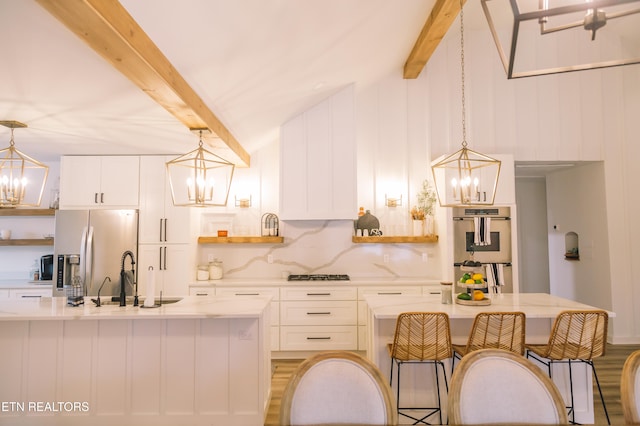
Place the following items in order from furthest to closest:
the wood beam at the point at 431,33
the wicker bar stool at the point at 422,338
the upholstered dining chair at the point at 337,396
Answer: the wood beam at the point at 431,33, the wicker bar stool at the point at 422,338, the upholstered dining chair at the point at 337,396

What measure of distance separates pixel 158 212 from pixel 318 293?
2122 millimetres

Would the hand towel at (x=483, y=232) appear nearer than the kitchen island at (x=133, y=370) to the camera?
No

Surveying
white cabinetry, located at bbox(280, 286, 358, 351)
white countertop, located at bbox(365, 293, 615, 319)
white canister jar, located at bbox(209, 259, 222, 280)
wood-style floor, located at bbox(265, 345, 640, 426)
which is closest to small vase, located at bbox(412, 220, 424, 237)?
white cabinetry, located at bbox(280, 286, 358, 351)

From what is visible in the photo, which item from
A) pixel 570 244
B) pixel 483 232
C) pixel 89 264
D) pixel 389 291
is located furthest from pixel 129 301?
pixel 570 244

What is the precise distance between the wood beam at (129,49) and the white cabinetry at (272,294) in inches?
85.9

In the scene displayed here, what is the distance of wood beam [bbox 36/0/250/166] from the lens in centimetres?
150

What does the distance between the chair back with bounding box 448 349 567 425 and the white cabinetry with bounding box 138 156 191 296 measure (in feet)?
12.4

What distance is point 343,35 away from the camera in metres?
3.27

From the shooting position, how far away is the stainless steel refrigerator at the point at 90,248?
4.36 m

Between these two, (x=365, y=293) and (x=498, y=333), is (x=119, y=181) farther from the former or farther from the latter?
(x=498, y=333)

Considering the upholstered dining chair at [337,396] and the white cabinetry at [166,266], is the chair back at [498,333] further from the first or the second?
the white cabinetry at [166,266]

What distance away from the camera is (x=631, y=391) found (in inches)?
57.1

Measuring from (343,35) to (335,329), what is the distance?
10.2 feet

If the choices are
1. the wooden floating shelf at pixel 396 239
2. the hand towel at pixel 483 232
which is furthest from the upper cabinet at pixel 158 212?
the hand towel at pixel 483 232
